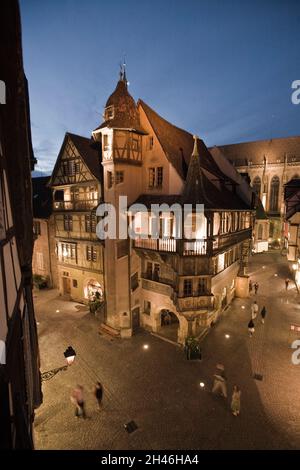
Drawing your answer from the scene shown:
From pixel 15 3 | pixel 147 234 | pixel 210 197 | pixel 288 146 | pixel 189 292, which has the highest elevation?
pixel 288 146

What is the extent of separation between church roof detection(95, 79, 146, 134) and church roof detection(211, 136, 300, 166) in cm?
4766

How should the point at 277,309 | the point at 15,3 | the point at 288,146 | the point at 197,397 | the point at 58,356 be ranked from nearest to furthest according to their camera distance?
1. the point at 15,3
2. the point at 197,397
3. the point at 58,356
4. the point at 277,309
5. the point at 288,146

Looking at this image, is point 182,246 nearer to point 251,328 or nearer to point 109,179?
point 109,179

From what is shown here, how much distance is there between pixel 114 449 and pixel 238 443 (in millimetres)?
5249

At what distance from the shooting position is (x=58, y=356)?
16062 millimetres

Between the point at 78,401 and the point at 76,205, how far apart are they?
52.7 feet

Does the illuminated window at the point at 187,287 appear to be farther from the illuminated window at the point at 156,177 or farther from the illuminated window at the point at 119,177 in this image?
the illuminated window at the point at 119,177

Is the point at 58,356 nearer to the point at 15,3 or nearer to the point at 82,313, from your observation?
the point at 82,313

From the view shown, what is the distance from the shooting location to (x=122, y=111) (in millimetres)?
17141

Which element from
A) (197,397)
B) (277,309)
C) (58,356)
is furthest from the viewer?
(277,309)

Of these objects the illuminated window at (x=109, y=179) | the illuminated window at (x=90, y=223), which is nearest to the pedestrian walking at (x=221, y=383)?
the illuminated window at (x=109, y=179)

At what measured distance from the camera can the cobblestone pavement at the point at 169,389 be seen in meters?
10.4

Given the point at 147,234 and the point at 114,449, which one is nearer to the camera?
the point at 114,449

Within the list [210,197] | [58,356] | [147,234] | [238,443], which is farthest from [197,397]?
[210,197]
